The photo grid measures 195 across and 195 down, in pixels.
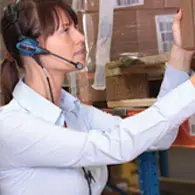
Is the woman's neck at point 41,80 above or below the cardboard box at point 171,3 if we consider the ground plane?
below

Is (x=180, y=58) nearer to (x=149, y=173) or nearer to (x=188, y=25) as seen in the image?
(x=188, y=25)

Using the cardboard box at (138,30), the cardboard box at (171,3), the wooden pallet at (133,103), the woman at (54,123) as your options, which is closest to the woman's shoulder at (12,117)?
the woman at (54,123)

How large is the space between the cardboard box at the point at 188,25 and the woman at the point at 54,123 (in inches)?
2.7

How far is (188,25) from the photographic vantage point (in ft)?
2.97

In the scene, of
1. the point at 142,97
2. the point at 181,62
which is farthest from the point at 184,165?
the point at 181,62

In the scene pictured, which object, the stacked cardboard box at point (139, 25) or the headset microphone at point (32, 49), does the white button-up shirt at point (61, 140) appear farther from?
the stacked cardboard box at point (139, 25)

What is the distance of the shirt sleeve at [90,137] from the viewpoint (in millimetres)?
852

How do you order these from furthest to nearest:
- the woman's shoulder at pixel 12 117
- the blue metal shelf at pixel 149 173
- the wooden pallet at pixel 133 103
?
the blue metal shelf at pixel 149 173
the wooden pallet at pixel 133 103
the woman's shoulder at pixel 12 117

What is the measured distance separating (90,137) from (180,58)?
33 centimetres

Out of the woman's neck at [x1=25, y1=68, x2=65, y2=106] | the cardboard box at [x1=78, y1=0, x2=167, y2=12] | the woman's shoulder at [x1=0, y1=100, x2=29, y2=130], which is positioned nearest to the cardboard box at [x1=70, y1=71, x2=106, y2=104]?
the cardboard box at [x1=78, y1=0, x2=167, y2=12]

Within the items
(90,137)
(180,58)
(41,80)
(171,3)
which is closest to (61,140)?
(90,137)

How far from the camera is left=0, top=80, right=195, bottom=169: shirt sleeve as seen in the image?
2.79 feet

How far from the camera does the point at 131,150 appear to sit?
880mm

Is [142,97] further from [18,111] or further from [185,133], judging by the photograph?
[18,111]
